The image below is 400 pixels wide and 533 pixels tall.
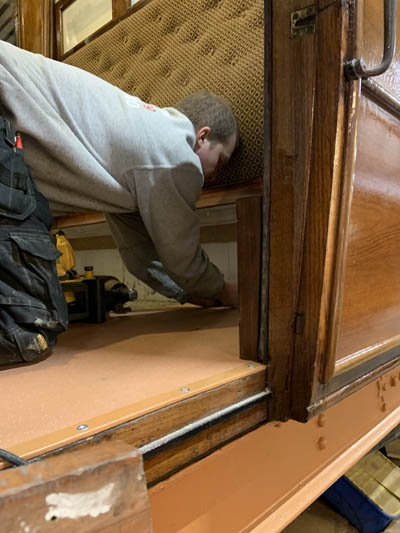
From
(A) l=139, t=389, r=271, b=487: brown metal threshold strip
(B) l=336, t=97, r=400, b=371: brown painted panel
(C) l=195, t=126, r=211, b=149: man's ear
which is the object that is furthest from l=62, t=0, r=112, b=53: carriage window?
(A) l=139, t=389, r=271, b=487: brown metal threshold strip

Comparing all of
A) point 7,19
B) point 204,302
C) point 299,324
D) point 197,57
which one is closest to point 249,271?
point 299,324

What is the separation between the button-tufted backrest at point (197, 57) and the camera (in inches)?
57.9

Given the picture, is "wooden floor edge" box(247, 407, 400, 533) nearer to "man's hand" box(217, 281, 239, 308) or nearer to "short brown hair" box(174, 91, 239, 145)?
"man's hand" box(217, 281, 239, 308)

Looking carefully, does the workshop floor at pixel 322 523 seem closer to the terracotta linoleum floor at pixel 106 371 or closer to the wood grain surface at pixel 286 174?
the terracotta linoleum floor at pixel 106 371

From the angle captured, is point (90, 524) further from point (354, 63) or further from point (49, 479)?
point (354, 63)

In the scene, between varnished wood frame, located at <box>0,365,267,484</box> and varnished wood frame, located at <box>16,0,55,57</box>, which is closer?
varnished wood frame, located at <box>0,365,267,484</box>

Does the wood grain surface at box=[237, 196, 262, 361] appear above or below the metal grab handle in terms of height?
below

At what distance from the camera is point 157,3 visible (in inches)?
69.4

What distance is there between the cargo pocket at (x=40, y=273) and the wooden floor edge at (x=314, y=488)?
598 mm

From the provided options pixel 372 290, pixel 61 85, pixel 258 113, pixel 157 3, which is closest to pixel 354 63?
pixel 372 290

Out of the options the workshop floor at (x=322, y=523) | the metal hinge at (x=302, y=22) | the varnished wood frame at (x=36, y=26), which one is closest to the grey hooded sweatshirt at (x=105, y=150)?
the metal hinge at (x=302, y=22)

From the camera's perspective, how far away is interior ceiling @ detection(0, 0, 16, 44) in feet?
8.56

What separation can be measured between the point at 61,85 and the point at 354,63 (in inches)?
26.4

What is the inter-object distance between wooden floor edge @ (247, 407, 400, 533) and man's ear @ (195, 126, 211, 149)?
108 cm
